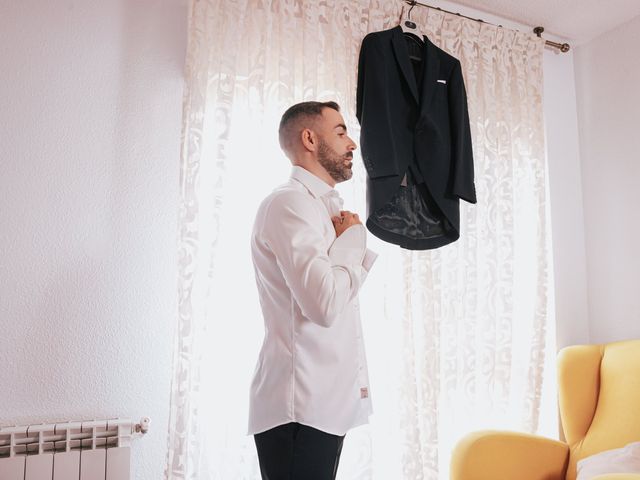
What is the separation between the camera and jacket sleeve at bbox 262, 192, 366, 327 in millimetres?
1359

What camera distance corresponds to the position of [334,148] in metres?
1.68

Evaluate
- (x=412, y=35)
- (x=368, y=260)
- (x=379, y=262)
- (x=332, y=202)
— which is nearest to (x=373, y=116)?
(x=412, y=35)

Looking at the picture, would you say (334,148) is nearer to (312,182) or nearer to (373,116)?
(312,182)

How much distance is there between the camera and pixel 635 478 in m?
1.54

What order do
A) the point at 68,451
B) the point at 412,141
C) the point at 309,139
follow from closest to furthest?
the point at 309,139 < the point at 68,451 < the point at 412,141

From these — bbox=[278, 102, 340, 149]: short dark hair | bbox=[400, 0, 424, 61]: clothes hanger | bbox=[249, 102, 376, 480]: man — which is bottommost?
bbox=[249, 102, 376, 480]: man

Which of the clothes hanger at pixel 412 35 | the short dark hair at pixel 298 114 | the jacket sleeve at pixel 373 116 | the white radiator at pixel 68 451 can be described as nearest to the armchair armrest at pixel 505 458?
the jacket sleeve at pixel 373 116

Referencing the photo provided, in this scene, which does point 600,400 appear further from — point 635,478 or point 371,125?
point 371,125

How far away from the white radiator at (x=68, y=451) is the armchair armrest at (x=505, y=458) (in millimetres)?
1207

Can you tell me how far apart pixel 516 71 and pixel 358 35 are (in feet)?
2.86

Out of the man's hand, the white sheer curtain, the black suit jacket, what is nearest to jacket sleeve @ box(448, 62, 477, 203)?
the black suit jacket

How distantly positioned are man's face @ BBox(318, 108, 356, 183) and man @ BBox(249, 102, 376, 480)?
0.31 ft

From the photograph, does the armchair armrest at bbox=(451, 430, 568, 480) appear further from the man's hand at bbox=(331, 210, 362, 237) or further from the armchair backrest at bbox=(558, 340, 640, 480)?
the man's hand at bbox=(331, 210, 362, 237)

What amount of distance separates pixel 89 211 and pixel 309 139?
87 centimetres
